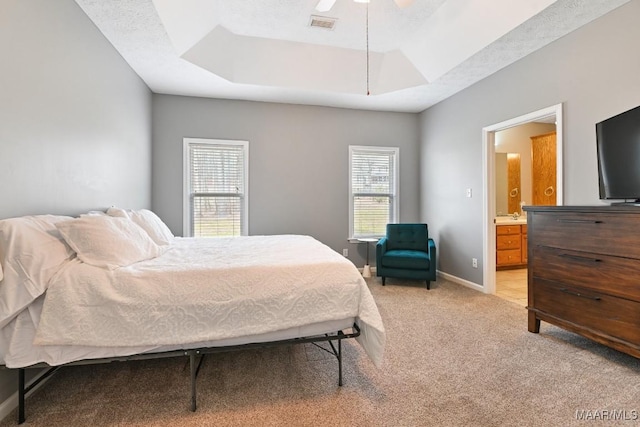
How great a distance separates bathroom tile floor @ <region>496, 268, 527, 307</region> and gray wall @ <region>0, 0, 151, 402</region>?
4473 millimetres

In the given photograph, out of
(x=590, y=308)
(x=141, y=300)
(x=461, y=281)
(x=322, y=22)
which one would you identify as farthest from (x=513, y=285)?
(x=141, y=300)

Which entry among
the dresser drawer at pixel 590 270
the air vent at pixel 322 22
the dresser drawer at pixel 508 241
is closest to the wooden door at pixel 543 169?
the dresser drawer at pixel 508 241

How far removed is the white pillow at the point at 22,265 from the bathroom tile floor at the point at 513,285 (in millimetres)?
4177

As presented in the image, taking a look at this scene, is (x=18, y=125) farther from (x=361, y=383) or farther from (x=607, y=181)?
(x=607, y=181)

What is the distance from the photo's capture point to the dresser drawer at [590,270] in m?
2.02

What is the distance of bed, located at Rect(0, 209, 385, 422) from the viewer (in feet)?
5.03

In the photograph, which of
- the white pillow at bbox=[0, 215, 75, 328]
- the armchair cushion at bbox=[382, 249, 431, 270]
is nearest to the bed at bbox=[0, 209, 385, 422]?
the white pillow at bbox=[0, 215, 75, 328]

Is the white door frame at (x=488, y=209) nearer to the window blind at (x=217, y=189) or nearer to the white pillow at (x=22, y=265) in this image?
the window blind at (x=217, y=189)

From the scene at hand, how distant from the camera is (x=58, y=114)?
7.18 ft

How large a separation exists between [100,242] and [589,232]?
324 centimetres

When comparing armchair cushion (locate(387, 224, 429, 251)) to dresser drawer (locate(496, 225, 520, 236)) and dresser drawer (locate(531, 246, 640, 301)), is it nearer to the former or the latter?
dresser drawer (locate(496, 225, 520, 236))

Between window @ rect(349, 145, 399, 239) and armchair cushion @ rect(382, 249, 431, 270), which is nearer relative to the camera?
armchair cushion @ rect(382, 249, 431, 270)

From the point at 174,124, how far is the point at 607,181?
15.7 feet

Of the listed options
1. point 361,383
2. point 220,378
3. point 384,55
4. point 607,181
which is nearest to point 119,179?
point 220,378
